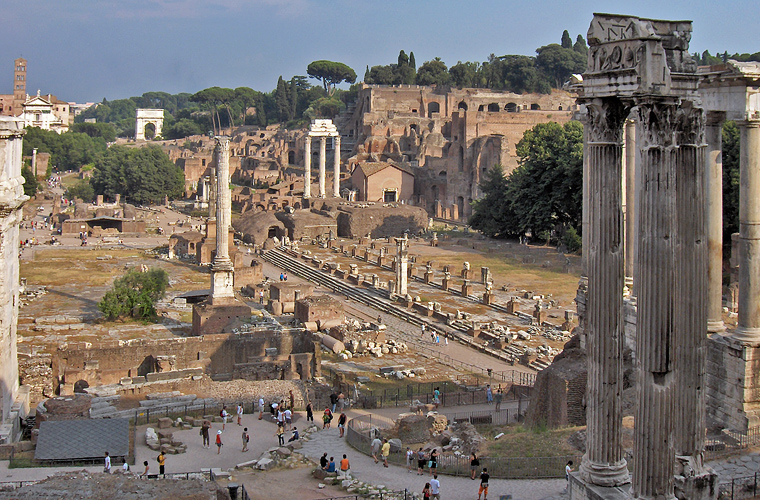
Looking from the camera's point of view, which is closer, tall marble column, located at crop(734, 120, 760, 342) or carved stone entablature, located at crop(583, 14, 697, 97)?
carved stone entablature, located at crop(583, 14, 697, 97)

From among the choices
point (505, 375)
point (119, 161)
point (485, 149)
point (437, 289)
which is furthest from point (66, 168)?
point (505, 375)

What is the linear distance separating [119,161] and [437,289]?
47.9 metres

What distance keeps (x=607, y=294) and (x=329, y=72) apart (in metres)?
127

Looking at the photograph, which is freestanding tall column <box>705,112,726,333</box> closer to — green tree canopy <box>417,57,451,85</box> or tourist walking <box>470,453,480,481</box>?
tourist walking <box>470,453,480,481</box>

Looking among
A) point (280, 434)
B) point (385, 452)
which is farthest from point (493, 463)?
point (280, 434)

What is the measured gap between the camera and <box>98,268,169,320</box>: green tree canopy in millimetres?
29969

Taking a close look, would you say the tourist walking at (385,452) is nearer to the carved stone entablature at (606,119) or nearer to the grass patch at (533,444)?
the grass patch at (533,444)

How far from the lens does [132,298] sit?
99.4 ft

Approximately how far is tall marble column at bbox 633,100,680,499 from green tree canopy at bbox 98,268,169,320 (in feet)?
80.6

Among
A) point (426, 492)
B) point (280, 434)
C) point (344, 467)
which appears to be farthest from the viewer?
point (280, 434)

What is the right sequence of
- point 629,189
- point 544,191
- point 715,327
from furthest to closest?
point 544,191 < point 629,189 < point 715,327

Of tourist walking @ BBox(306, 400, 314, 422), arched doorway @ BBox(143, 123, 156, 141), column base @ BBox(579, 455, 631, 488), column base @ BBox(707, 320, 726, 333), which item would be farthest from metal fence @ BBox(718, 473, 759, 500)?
arched doorway @ BBox(143, 123, 156, 141)

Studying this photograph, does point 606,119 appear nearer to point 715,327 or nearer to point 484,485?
point 715,327

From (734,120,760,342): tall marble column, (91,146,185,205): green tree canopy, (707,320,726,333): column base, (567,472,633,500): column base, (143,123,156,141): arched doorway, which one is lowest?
(567,472,633,500): column base
